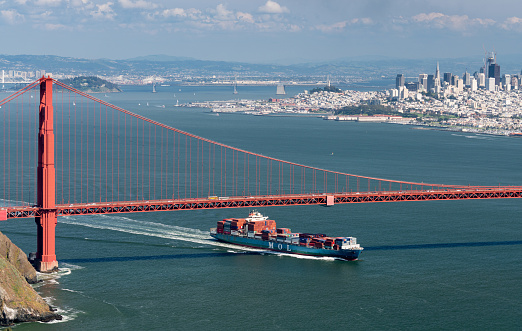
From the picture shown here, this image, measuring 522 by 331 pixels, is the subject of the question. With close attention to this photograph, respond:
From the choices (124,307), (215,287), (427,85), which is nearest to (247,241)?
(215,287)

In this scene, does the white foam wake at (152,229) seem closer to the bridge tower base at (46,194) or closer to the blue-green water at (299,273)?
the blue-green water at (299,273)

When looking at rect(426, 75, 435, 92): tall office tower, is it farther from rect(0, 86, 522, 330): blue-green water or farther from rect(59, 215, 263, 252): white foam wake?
rect(59, 215, 263, 252): white foam wake

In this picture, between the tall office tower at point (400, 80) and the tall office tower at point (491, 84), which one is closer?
the tall office tower at point (400, 80)

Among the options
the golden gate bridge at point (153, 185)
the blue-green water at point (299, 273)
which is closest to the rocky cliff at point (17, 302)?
the blue-green water at point (299, 273)

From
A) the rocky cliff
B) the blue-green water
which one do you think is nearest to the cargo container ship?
the blue-green water

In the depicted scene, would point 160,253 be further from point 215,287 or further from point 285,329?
point 285,329

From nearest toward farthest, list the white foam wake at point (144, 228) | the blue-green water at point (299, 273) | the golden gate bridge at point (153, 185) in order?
the blue-green water at point (299, 273) → the golden gate bridge at point (153, 185) → the white foam wake at point (144, 228)

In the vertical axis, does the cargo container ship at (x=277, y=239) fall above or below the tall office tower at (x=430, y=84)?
below
